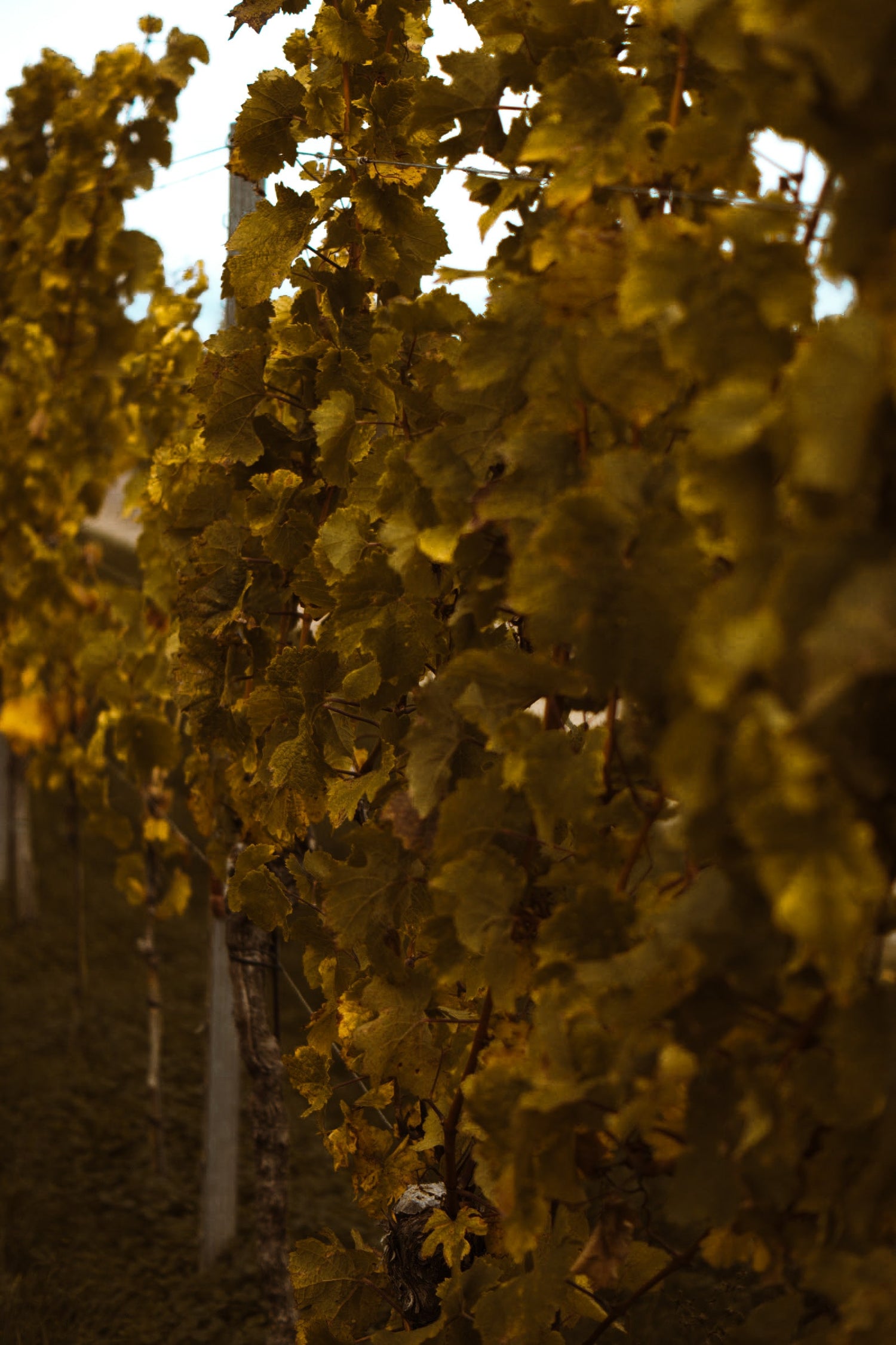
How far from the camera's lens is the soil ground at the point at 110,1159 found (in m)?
2.90

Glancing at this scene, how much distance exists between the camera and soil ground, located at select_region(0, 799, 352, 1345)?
290cm

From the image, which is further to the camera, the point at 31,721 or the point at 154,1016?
the point at 31,721

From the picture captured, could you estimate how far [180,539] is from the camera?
6.73 ft

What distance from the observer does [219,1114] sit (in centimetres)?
302

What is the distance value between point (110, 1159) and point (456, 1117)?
2704mm

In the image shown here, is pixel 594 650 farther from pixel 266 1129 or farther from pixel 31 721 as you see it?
pixel 31 721

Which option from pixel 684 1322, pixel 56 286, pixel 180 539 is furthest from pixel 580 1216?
pixel 56 286

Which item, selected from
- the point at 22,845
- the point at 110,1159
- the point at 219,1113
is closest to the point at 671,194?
the point at 219,1113

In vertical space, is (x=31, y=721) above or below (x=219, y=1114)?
above

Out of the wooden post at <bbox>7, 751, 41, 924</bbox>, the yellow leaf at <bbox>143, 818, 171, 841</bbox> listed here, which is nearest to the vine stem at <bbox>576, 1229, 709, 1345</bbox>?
the yellow leaf at <bbox>143, 818, 171, 841</bbox>

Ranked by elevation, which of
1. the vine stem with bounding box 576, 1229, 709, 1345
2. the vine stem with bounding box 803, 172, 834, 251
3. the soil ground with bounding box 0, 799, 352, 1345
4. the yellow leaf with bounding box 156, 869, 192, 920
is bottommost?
the soil ground with bounding box 0, 799, 352, 1345

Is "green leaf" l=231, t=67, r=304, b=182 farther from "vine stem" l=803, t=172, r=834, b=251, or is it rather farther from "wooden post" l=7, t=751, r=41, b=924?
"wooden post" l=7, t=751, r=41, b=924

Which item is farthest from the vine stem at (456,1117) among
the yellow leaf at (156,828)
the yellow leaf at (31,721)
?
the yellow leaf at (31,721)

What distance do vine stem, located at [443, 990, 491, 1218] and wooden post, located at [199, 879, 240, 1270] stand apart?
1.44 metres
